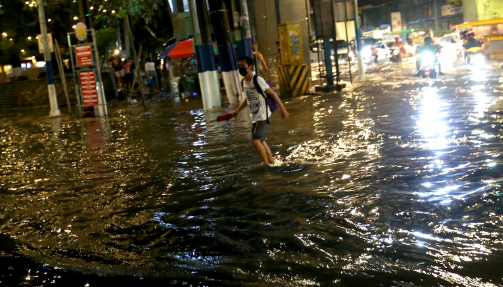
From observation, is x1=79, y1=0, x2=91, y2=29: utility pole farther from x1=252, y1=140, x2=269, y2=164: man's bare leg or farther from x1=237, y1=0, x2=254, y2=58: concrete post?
x1=252, y1=140, x2=269, y2=164: man's bare leg

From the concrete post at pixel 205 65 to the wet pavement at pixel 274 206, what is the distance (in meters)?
6.14

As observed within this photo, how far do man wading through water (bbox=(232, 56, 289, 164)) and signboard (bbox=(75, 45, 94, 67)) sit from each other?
1280cm

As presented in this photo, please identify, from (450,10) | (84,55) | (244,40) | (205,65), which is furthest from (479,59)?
(450,10)

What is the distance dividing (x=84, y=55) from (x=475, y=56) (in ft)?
58.9

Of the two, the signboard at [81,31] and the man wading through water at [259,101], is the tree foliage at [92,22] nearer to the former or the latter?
the signboard at [81,31]

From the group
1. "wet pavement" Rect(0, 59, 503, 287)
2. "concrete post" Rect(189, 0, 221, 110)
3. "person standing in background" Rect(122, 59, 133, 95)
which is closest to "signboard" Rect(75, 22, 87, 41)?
"concrete post" Rect(189, 0, 221, 110)

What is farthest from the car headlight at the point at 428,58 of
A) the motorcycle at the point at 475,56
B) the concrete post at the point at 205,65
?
the concrete post at the point at 205,65

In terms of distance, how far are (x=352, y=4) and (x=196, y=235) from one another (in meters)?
18.7

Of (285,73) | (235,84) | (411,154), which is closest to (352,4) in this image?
(285,73)

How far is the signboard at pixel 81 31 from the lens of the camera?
63.9 ft

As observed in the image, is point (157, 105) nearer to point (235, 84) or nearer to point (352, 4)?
point (235, 84)

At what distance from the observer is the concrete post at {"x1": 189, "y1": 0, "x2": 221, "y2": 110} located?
1909cm

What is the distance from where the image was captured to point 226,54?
2016 centimetres

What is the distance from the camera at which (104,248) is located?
213 inches
